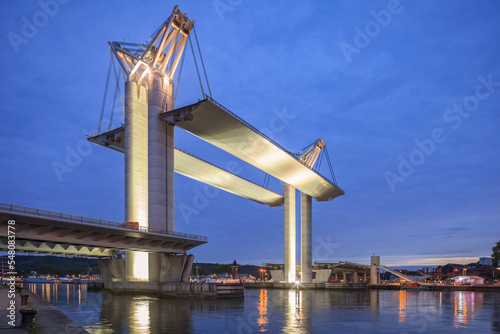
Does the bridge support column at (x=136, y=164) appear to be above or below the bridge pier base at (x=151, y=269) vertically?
above

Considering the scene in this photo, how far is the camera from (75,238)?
44719 mm

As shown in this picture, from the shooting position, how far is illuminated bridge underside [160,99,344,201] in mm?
59156

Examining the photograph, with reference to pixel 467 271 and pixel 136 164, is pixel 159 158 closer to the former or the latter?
pixel 136 164

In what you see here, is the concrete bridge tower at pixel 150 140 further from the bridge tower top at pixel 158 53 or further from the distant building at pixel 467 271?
the distant building at pixel 467 271

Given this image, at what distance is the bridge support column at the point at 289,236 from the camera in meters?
102

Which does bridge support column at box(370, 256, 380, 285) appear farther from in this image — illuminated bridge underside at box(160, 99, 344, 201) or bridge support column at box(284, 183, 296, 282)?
illuminated bridge underside at box(160, 99, 344, 201)

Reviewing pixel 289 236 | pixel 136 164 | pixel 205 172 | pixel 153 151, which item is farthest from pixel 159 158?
pixel 289 236

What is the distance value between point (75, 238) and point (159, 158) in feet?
59.8

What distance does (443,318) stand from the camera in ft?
110

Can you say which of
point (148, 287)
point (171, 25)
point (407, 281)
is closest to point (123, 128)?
point (171, 25)

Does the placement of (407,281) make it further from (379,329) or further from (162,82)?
(379,329)

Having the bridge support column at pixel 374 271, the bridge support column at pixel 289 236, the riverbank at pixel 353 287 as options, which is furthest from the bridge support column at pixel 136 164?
the bridge support column at pixel 374 271

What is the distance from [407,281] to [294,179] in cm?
6003

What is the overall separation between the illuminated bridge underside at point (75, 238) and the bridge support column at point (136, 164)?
461cm
